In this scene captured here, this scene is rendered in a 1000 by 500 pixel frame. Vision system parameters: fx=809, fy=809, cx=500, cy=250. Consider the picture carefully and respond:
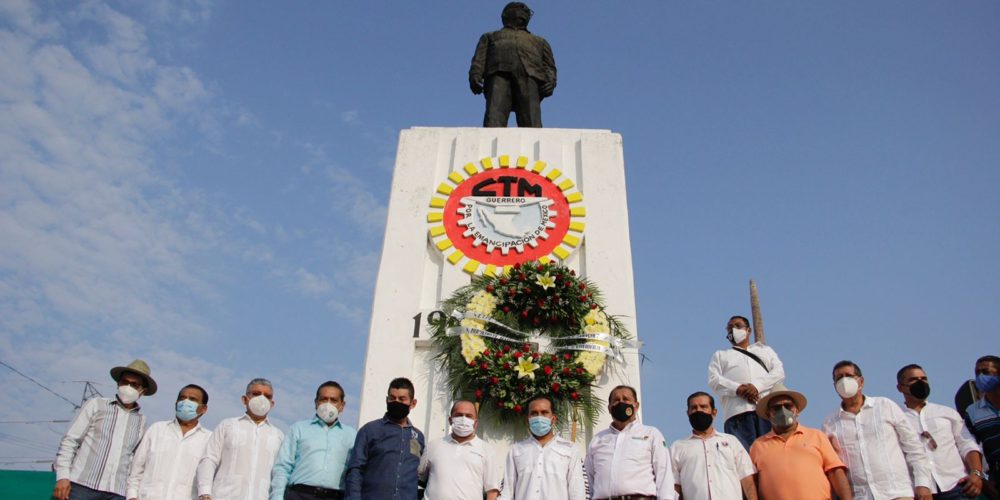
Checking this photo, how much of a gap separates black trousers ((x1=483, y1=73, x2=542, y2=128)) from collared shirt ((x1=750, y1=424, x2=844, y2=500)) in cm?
567

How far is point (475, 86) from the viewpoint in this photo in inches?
408

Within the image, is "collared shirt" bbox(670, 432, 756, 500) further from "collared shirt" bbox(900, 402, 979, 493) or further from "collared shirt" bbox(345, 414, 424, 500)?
"collared shirt" bbox(345, 414, 424, 500)

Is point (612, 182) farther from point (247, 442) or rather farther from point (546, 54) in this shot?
point (247, 442)

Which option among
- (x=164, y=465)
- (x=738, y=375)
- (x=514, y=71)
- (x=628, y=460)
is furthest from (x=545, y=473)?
(x=514, y=71)

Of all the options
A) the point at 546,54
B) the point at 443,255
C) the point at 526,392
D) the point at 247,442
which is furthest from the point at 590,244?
the point at 247,442

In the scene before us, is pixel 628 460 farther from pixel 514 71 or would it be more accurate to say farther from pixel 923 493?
pixel 514 71

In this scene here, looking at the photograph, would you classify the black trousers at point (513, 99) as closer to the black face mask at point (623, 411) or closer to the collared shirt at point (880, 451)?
the black face mask at point (623, 411)

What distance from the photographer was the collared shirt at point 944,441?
529cm

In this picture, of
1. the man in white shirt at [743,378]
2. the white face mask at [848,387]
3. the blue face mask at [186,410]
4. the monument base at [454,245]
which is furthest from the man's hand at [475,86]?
the white face mask at [848,387]

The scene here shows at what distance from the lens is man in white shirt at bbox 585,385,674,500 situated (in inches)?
197

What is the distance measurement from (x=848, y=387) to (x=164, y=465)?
460cm

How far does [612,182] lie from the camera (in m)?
8.90

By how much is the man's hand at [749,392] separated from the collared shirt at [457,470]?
2278 millimetres

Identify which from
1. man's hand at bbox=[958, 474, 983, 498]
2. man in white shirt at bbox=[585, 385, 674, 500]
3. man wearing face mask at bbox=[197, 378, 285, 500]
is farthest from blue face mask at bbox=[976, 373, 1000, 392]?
man wearing face mask at bbox=[197, 378, 285, 500]
